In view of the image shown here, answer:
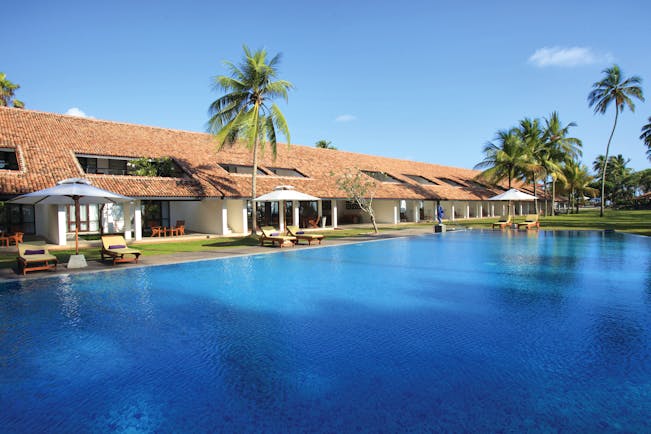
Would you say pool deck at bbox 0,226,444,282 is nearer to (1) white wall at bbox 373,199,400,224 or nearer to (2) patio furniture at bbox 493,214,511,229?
(2) patio furniture at bbox 493,214,511,229

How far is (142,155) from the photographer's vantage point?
73.3ft

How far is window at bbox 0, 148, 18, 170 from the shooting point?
1861 centimetres

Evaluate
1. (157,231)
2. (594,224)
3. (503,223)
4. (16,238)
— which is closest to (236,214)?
(157,231)

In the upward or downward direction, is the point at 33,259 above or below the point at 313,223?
below

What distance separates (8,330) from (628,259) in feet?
56.3

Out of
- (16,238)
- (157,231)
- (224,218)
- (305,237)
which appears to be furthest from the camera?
(224,218)

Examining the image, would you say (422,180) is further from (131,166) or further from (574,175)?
(131,166)

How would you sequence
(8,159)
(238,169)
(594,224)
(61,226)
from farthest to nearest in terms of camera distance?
(594,224) → (238,169) → (8,159) → (61,226)

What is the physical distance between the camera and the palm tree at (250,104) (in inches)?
784

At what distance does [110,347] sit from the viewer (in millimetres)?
5883

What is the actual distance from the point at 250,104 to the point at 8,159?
38.6 feet

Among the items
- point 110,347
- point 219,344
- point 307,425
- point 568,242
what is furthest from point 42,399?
point 568,242

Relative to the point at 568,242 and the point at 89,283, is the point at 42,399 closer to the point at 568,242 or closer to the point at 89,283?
the point at 89,283

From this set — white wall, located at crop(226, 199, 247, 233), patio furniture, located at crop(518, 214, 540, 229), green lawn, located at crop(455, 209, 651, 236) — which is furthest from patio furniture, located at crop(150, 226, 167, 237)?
patio furniture, located at crop(518, 214, 540, 229)
